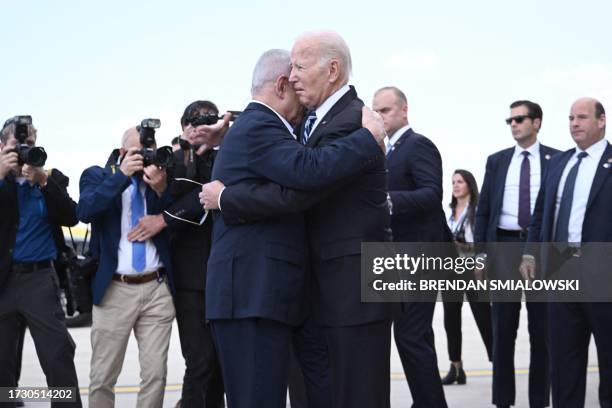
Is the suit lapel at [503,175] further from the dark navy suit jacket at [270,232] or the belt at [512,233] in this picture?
the dark navy suit jacket at [270,232]

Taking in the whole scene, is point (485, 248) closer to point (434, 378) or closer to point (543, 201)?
point (543, 201)

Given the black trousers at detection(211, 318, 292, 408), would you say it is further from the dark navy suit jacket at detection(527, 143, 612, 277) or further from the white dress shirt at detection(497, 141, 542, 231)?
the white dress shirt at detection(497, 141, 542, 231)

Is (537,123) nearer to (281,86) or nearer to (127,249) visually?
(127,249)

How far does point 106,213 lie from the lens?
5.83 meters

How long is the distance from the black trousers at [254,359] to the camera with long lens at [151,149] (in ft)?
6.01

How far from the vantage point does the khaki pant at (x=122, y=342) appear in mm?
5809

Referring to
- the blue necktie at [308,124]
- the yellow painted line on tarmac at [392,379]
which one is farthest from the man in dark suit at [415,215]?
the yellow painted line on tarmac at [392,379]

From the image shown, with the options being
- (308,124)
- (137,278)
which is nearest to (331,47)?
(308,124)

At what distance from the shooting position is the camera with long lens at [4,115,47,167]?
231 inches

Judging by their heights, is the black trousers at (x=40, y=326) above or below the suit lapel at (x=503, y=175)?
below

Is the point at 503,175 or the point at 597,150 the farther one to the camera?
the point at 503,175

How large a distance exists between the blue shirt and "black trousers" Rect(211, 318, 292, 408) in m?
2.43

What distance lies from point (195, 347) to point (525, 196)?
110 inches

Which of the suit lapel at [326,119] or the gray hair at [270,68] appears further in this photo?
the gray hair at [270,68]
